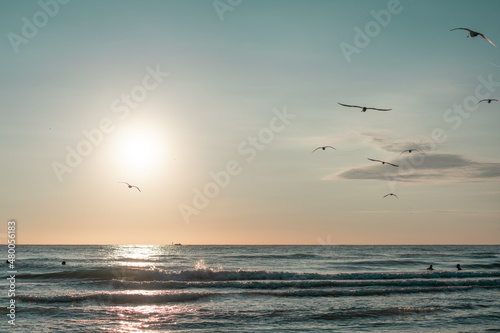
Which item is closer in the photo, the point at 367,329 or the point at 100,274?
the point at 367,329

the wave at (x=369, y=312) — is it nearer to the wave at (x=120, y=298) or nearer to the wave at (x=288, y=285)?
the wave at (x=120, y=298)

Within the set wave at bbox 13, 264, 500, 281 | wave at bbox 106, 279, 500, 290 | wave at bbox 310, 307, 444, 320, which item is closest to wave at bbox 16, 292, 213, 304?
wave at bbox 106, 279, 500, 290

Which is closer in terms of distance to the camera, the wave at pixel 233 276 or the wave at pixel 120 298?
the wave at pixel 120 298

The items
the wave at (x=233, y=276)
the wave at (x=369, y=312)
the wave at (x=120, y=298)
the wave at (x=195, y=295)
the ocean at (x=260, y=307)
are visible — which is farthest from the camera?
the wave at (x=233, y=276)

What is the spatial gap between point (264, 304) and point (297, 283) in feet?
32.1

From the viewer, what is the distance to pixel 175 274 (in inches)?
1697

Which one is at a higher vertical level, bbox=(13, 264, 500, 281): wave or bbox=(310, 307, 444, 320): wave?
bbox=(13, 264, 500, 281): wave

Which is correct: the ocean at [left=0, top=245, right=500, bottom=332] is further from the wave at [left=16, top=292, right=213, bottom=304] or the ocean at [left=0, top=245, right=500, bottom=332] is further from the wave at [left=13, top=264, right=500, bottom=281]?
the wave at [left=13, top=264, right=500, bottom=281]

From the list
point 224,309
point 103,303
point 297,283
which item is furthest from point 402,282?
point 103,303

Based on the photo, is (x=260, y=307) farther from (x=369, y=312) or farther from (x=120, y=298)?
(x=120, y=298)

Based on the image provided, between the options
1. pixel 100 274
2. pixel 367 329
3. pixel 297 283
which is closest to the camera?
pixel 367 329

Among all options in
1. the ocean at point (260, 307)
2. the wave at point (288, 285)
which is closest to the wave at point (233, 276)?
the wave at point (288, 285)

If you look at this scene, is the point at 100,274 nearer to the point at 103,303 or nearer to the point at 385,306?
the point at 103,303

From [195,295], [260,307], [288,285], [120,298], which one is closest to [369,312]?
[260,307]
